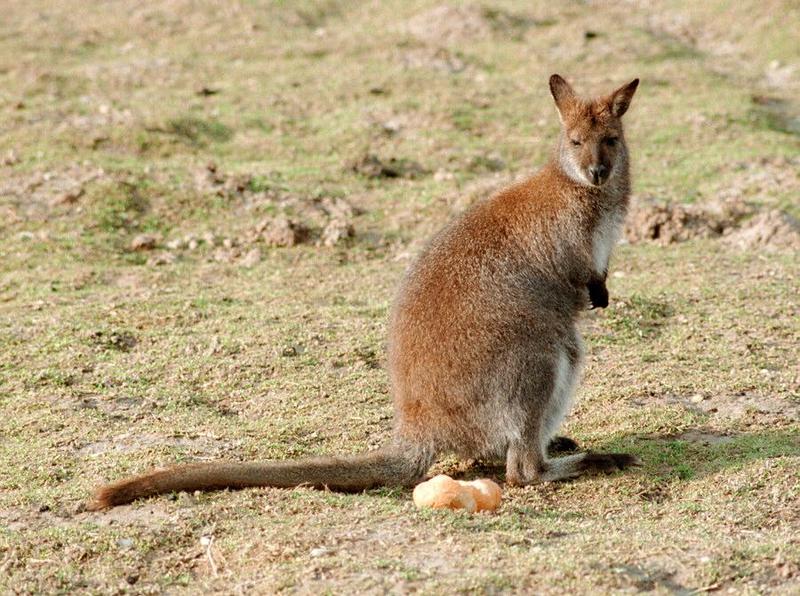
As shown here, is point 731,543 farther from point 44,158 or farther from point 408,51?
point 408,51

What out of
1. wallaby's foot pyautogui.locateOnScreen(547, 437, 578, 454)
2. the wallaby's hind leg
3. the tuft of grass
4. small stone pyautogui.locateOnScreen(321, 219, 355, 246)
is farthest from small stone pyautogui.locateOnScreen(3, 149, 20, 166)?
the wallaby's hind leg

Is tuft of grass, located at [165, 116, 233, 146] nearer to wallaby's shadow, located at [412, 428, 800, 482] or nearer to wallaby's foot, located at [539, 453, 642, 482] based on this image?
wallaby's shadow, located at [412, 428, 800, 482]

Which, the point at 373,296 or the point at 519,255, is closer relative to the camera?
the point at 519,255

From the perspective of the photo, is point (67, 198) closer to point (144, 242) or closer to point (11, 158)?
point (144, 242)

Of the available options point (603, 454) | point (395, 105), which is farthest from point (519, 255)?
point (395, 105)

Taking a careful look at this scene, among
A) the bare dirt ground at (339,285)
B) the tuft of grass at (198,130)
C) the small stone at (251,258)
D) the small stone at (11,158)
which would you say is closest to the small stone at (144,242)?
the bare dirt ground at (339,285)

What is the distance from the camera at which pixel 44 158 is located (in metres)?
9.26

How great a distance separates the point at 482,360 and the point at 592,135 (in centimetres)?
129

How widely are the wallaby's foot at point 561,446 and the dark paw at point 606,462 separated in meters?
0.33

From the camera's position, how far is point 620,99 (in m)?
5.44

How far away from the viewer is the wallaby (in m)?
4.52

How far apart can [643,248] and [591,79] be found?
4683 mm

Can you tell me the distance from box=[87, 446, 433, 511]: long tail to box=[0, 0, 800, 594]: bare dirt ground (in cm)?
6

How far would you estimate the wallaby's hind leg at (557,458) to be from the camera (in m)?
4.71
